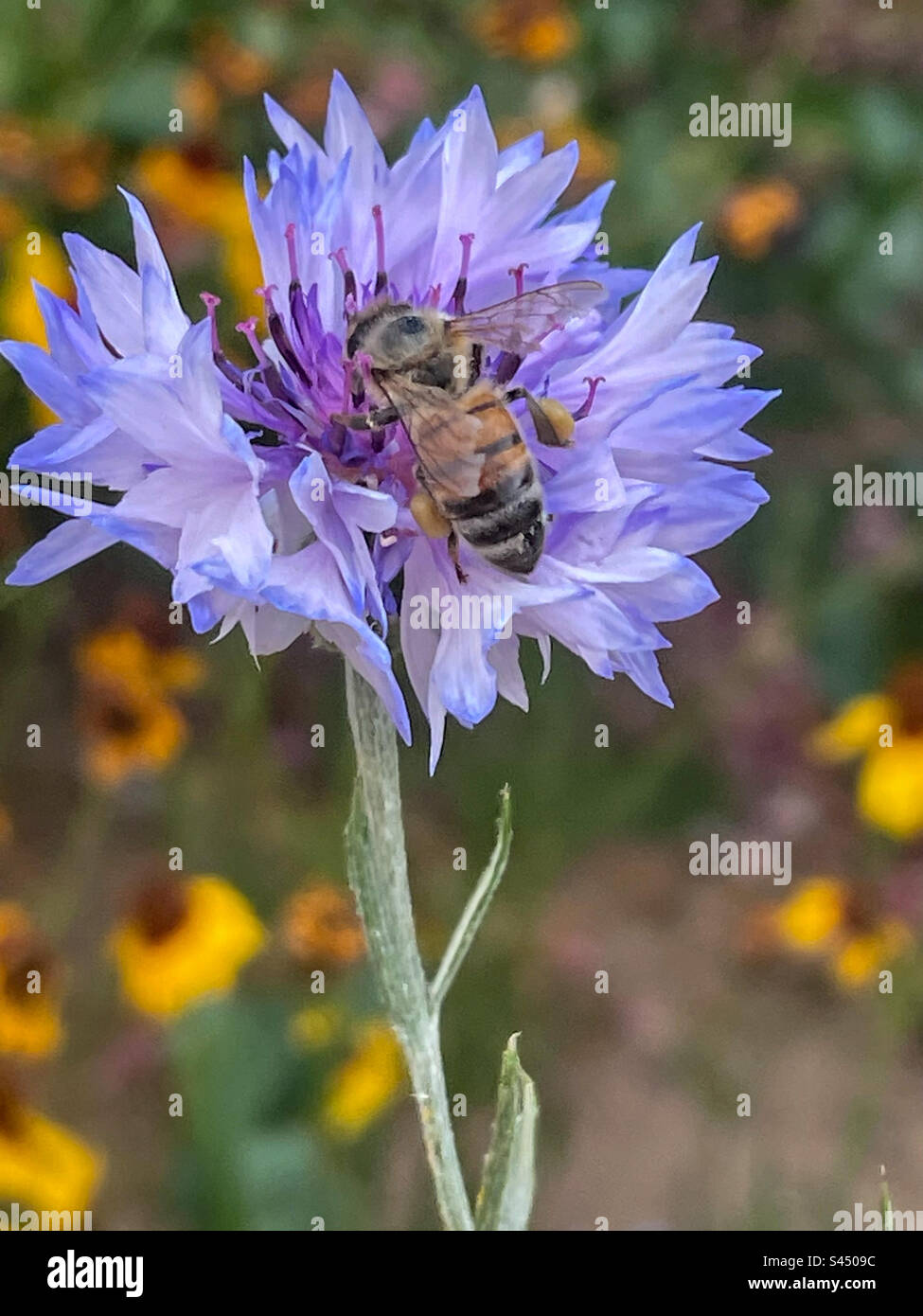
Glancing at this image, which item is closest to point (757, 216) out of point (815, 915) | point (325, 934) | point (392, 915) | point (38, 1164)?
point (815, 915)

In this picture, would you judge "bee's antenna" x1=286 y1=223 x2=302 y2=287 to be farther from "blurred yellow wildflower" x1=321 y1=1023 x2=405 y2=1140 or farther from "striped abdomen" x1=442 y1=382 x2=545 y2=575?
"blurred yellow wildflower" x1=321 y1=1023 x2=405 y2=1140

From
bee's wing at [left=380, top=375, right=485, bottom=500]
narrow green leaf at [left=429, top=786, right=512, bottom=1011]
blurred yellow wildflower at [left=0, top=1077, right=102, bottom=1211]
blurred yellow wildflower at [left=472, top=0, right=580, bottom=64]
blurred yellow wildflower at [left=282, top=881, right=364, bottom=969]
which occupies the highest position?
blurred yellow wildflower at [left=472, top=0, right=580, bottom=64]

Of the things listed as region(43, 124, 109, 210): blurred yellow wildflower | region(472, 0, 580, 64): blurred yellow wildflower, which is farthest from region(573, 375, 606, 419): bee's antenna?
region(472, 0, 580, 64): blurred yellow wildflower

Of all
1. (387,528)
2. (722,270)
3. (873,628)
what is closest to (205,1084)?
(387,528)

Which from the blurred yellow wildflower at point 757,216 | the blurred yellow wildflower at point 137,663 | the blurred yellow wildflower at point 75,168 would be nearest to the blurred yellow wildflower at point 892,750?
the blurred yellow wildflower at point 757,216

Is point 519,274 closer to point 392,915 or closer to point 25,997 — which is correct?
point 392,915

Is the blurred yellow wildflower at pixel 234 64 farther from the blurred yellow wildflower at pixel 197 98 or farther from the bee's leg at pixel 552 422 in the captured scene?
the bee's leg at pixel 552 422

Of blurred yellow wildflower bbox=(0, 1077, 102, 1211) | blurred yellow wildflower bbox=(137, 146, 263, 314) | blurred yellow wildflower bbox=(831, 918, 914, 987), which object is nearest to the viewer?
blurred yellow wildflower bbox=(0, 1077, 102, 1211)

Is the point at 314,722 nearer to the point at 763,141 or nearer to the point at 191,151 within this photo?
the point at 191,151
